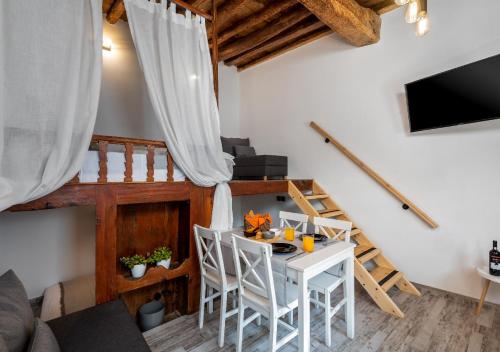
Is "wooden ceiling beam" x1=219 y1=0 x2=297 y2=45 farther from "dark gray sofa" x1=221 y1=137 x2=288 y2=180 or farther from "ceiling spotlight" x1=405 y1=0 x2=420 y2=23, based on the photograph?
"dark gray sofa" x1=221 y1=137 x2=288 y2=180

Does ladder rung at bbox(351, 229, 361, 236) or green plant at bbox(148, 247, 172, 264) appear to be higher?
ladder rung at bbox(351, 229, 361, 236)

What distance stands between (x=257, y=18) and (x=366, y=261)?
134 inches

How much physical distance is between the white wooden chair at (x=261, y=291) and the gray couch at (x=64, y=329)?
72 cm

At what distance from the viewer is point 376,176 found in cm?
312

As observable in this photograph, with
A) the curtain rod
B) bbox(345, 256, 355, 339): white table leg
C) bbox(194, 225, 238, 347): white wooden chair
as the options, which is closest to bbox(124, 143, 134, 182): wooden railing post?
bbox(194, 225, 238, 347): white wooden chair

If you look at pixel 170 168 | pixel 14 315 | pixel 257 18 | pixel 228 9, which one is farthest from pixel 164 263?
pixel 257 18

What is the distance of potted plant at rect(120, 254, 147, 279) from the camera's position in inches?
83.0

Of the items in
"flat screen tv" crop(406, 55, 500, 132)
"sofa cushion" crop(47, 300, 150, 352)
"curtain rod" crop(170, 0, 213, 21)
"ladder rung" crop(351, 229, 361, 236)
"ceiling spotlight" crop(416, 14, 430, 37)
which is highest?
"curtain rod" crop(170, 0, 213, 21)

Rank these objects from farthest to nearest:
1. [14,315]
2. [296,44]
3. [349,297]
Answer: [296,44] < [349,297] < [14,315]

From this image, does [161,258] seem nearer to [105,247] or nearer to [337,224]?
[105,247]

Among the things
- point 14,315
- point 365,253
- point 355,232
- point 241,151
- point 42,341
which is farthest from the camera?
point 241,151

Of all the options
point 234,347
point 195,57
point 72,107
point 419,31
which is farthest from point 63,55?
point 419,31

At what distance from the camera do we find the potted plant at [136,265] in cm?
211

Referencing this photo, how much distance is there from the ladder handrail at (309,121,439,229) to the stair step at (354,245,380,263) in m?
0.63
